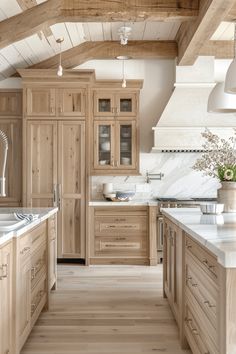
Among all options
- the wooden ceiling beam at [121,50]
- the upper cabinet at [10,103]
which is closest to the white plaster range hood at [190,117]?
the wooden ceiling beam at [121,50]

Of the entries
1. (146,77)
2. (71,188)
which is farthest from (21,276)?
(146,77)

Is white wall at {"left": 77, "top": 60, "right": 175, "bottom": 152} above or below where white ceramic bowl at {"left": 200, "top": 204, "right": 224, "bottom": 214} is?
above

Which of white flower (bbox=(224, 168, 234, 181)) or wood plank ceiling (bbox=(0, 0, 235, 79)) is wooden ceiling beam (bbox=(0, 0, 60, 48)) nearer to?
wood plank ceiling (bbox=(0, 0, 235, 79))

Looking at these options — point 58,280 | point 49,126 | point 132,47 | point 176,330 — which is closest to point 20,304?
point 176,330

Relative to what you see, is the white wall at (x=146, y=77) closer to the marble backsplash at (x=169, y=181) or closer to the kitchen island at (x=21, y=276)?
the marble backsplash at (x=169, y=181)

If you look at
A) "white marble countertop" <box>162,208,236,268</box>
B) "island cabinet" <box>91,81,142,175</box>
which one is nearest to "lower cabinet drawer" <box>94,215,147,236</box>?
"island cabinet" <box>91,81,142,175</box>

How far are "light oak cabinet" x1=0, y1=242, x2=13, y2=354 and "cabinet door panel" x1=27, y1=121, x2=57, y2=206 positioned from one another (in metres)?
3.02

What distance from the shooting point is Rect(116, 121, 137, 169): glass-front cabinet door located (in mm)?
5395

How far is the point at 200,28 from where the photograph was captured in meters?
3.86

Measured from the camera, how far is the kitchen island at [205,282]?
1555 mm

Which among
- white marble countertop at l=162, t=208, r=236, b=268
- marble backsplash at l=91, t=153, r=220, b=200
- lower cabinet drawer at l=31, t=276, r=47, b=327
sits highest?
marble backsplash at l=91, t=153, r=220, b=200

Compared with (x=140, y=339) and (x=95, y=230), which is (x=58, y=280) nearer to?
(x=95, y=230)

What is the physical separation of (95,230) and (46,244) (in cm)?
183

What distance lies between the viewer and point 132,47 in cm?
549
